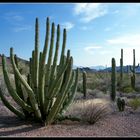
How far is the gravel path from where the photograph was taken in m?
9.07

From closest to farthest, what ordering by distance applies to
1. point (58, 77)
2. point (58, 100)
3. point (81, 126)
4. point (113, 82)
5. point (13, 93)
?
point (58, 100) → point (58, 77) → point (81, 126) → point (13, 93) → point (113, 82)

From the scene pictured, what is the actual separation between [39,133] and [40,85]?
1.67 metres

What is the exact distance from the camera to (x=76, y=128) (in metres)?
9.88

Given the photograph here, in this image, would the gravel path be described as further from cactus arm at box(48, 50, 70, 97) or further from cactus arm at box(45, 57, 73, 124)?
cactus arm at box(48, 50, 70, 97)

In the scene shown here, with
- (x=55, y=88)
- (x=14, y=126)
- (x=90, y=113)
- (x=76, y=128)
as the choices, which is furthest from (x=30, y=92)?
(x=90, y=113)

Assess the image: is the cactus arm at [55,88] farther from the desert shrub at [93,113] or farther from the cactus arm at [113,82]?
the cactus arm at [113,82]

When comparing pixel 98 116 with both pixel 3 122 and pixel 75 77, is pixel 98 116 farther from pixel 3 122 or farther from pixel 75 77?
pixel 3 122

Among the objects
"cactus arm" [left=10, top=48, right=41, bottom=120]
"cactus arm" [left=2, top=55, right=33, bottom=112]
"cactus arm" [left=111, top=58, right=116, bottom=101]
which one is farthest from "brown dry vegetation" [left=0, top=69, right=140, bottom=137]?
"cactus arm" [left=111, top=58, right=116, bottom=101]

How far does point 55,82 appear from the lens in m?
10.2

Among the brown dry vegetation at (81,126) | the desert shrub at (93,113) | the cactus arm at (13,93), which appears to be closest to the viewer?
the brown dry vegetation at (81,126)

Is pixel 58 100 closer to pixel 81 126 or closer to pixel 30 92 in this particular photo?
pixel 30 92

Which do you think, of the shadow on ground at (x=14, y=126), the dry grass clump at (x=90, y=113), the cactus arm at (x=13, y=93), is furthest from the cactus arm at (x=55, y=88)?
the dry grass clump at (x=90, y=113)

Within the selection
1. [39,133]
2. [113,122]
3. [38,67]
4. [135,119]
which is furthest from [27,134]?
[135,119]

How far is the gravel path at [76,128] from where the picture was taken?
9.07 metres
